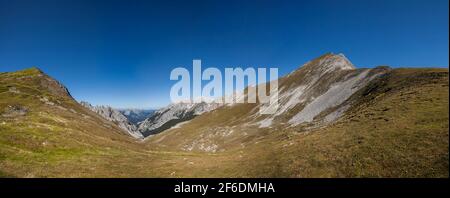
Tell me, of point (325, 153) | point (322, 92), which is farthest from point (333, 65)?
point (325, 153)

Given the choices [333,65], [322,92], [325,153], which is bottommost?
[325,153]

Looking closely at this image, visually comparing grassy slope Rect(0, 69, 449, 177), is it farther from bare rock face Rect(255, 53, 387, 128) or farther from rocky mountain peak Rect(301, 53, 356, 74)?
rocky mountain peak Rect(301, 53, 356, 74)

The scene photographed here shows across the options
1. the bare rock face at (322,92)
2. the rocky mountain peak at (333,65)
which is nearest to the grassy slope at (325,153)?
the bare rock face at (322,92)

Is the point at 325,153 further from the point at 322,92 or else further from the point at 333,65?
the point at 333,65

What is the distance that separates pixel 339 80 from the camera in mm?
112188

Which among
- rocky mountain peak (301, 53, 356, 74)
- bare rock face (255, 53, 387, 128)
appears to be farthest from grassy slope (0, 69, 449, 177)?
rocky mountain peak (301, 53, 356, 74)

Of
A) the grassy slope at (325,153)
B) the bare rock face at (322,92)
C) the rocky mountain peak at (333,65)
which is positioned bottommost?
the grassy slope at (325,153)

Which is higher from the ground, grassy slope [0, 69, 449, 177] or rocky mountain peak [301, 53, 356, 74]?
rocky mountain peak [301, 53, 356, 74]

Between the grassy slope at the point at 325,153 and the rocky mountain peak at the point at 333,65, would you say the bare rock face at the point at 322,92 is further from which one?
the grassy slope at the point at 325,153

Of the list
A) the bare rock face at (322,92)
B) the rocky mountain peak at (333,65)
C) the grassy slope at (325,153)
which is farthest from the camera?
the rocky mountain peak at (333,65)

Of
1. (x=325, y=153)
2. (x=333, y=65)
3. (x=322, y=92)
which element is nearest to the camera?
(x=325, y=153)

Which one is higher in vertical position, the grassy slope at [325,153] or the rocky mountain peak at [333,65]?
the rocky mountain peak at [333,65]

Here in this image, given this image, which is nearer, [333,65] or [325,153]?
[325,153]
